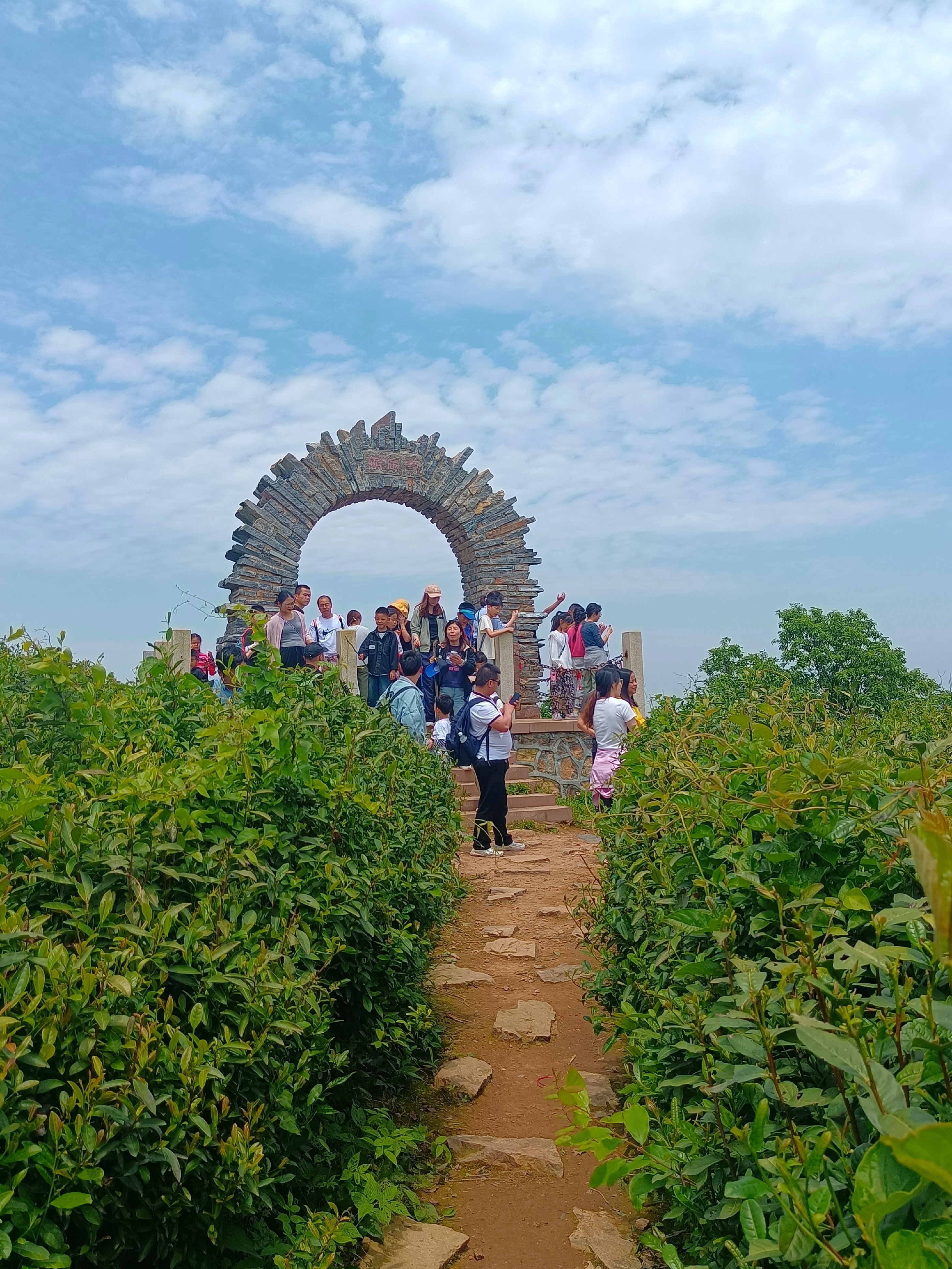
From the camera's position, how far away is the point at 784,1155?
4.64 feet

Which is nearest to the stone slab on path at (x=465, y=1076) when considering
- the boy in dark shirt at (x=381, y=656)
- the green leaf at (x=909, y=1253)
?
the green leaf at (x=909, y=1253)

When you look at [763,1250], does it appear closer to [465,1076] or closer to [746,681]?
[465,1076]

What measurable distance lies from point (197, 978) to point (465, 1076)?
244 centimetres

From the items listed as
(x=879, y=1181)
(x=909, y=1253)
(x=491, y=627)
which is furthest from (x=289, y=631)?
(x=909, y=1253)

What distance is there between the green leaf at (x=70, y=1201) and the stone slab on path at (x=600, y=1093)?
2555 mm

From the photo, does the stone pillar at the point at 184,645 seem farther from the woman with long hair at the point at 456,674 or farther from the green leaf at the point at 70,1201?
the green leaf at the point at 70,1201

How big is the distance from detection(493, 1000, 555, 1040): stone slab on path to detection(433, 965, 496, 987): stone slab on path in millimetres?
389

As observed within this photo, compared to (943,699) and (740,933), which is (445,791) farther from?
(943,699)

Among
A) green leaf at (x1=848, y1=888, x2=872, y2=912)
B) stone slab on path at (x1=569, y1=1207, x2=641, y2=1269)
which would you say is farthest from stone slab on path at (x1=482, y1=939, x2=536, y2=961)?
green leaf at (x1=848, y1=888, x2=872, y2=912)

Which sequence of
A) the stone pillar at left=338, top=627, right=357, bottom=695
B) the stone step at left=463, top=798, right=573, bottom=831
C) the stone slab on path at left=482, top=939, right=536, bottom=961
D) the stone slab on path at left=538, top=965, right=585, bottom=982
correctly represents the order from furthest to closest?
the stone step at left=463, top=798, right=573, bottom=831
the stone pillar at left=338, top=627, right=357, bottom=695
the stone slab on path at left=482, top=939, right=536, bottom=961
the stone slab on path at left=538, top=965, right=585, bottom=982

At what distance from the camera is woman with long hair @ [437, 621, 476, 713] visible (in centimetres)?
1081

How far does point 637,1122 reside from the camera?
1722 mm

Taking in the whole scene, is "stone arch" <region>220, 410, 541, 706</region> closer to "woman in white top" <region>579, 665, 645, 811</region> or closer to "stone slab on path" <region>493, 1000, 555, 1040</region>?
"woman in white top" <region>579, 665, 645, 811</region>

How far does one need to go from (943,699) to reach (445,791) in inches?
187
